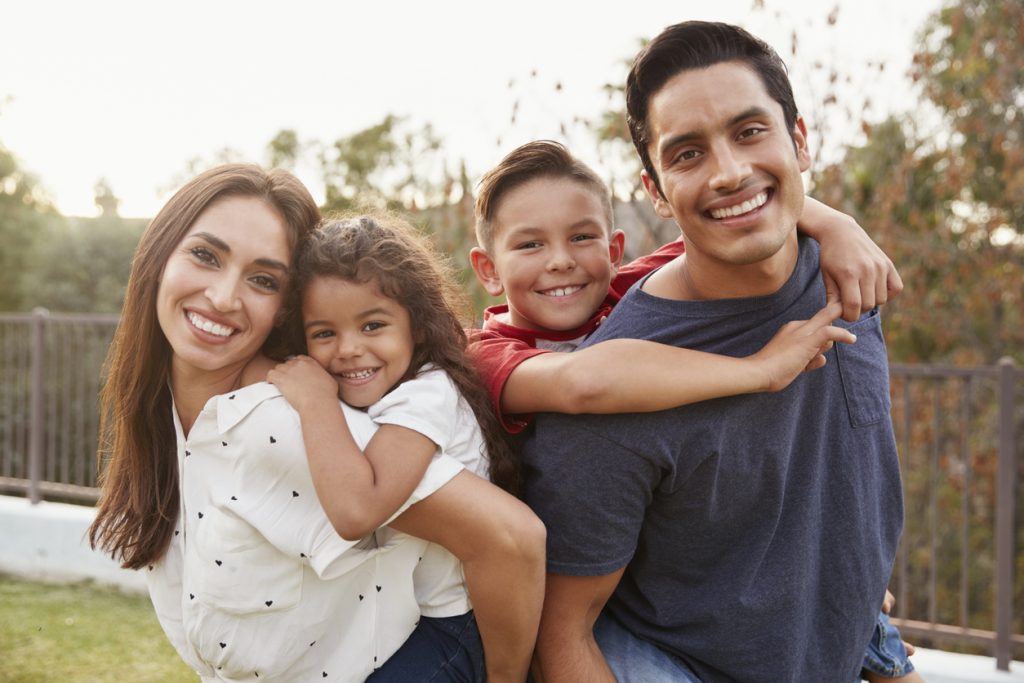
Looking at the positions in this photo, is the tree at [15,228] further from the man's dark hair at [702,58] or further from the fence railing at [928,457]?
the man's dark hair at [702,58]

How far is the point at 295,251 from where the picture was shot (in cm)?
238

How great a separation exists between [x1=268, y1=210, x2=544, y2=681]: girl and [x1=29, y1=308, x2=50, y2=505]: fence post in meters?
6.79

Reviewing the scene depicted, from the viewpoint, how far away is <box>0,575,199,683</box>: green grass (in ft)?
18.3

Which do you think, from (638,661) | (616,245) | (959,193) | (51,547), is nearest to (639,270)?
(616,245)

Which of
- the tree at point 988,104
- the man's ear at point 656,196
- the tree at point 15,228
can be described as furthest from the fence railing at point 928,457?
the tree at point 15,228

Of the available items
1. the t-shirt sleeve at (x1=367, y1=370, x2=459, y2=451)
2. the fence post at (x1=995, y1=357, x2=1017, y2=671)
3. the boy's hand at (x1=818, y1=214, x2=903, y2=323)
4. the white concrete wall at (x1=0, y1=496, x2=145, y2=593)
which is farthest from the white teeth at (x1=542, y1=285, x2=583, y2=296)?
the white concrete wall at (x1=0, y1=496, x2=145, y2=593)

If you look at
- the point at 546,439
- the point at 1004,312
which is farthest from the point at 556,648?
the point at 1004,312

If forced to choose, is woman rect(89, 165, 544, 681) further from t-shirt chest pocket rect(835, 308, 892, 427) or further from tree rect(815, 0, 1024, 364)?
tree rect(815, 0, 1024, 364)

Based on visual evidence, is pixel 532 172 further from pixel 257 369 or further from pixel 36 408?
pixel 36 408

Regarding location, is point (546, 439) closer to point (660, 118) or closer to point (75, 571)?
point (660, 118)

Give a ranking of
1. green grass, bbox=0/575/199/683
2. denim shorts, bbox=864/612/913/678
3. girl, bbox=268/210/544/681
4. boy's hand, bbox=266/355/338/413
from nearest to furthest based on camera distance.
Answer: girl, bbox=268/210/544/681, boy's hand, bbox=266/355/338/413, denim shorts, bbox=864/612/913/678, green grass, bbox=0/575/199/683

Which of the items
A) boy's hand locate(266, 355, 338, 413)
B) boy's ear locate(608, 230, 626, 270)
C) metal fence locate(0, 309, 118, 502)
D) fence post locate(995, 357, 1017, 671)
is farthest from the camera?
metal fence locate(0, 309, 118, 502)

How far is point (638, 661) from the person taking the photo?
2271mm

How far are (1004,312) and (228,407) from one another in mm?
9760
